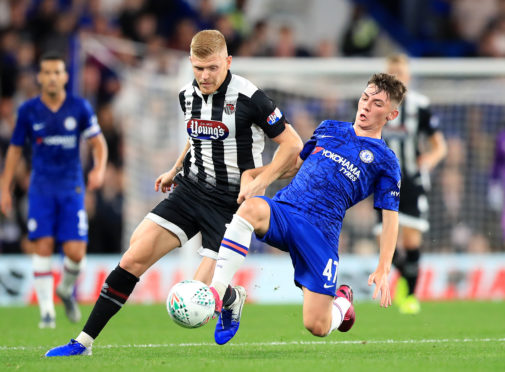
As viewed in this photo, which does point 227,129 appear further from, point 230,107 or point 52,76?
point 52,76

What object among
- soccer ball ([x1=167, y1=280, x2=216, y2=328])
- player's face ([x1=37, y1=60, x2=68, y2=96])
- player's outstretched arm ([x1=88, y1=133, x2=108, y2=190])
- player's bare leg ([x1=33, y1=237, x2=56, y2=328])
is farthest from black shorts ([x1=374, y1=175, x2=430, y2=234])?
soccer ball ([x1=167, y1=280, x2=216, y2=328])

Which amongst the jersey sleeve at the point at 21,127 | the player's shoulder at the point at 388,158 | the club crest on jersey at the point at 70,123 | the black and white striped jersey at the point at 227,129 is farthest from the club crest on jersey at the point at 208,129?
the jersey sleeve at the point at 21,127

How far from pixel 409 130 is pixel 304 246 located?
4478 millimetres

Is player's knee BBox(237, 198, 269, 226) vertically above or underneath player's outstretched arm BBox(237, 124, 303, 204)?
underneath

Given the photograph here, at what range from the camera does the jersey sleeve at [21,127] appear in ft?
30.0

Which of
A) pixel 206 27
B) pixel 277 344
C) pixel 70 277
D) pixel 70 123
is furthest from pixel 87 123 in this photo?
pixel 206 27

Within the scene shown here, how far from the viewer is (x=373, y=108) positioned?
6.60 meters

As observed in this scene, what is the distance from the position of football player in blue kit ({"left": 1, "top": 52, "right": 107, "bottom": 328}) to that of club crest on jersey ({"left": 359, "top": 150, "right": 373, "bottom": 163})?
3.55 meters

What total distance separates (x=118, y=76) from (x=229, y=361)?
30.5 feet

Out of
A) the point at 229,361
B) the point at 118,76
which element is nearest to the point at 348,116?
the point at 118,76

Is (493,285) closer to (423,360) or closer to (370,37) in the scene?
(370,37)

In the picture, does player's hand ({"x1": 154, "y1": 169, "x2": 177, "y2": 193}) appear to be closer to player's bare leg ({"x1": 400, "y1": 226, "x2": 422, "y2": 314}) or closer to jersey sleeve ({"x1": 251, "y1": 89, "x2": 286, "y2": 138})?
jersey sleeve ({"x1": 251, "y1": 89, "x2": 286, "y2": 138})

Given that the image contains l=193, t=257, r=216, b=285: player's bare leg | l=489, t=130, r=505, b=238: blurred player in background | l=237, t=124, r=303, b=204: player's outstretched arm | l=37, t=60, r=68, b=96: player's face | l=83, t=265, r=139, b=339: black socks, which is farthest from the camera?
l=489, t=130, r=505, b=238: blurred player in background

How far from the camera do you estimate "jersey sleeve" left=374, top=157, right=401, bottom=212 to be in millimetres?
6348
